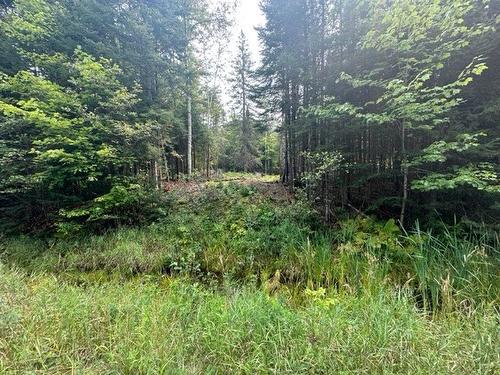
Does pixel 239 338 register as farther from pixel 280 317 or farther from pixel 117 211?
pixel 117 211

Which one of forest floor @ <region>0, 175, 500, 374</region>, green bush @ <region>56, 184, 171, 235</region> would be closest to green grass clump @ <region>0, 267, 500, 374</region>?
forest floor @ <region>0, 175, 500, 374</region>

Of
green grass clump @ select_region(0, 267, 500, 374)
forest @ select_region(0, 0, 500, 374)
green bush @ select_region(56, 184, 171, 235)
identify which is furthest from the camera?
green bush @ select_region(56, 184, 171, 235)

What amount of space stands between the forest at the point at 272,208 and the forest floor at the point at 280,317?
0.02 metres

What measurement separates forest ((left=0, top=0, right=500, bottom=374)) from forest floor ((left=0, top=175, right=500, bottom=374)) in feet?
0.08

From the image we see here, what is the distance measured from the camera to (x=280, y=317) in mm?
2605

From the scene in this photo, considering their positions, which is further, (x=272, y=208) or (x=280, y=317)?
(x=272, y=208)

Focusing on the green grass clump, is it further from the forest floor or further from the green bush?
the green bush

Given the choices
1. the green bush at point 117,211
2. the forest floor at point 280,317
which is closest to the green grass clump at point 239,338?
the forest floor at point 280,317

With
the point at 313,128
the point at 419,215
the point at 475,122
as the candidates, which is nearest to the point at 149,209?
the point at 313,128

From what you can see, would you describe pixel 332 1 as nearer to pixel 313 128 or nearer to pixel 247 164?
pixel 313 128

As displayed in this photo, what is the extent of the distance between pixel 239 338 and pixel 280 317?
48cm

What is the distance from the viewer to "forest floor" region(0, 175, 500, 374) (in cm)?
207

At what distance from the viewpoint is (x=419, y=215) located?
5.48 meters

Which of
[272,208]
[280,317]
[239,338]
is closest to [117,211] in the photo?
[272,208]
